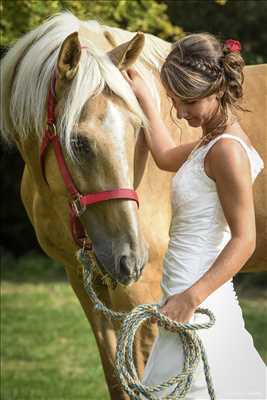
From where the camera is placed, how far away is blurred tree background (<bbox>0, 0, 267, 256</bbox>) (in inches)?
214

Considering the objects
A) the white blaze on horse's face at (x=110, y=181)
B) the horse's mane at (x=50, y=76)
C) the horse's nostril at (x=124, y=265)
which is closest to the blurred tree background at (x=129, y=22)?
the horse's mane at (x=50, y=76)

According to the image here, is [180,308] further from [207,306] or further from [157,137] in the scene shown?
[157,137]

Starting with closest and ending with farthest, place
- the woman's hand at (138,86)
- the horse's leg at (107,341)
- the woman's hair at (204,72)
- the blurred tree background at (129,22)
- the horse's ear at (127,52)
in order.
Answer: the woman's hair at (204,72) < the horse's ear at (127,52) < the woman's hand at (138,86) < the horse's leg at (107,341) < the blurred tree background at (129,22)

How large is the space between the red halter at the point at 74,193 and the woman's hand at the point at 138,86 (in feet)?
1.07

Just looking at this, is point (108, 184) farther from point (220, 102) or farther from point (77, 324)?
point (77, 324)

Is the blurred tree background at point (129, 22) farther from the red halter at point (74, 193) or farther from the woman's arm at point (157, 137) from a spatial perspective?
the red halter at point (74, 193)

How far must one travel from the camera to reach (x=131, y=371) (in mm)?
2705

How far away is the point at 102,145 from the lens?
3131 mm

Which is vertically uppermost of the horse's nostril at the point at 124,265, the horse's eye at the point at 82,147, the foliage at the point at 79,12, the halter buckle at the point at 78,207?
the horse's eye at the point at 82,147

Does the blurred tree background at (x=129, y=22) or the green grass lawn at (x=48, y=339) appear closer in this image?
the blurred tree background at (x=129, y=22)

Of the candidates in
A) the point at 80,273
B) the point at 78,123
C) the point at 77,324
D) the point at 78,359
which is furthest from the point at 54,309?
the point at 78,123

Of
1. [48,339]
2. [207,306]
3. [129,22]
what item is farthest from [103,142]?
[48,339]

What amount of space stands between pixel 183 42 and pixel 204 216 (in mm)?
602

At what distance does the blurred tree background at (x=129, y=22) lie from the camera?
17.8ft
